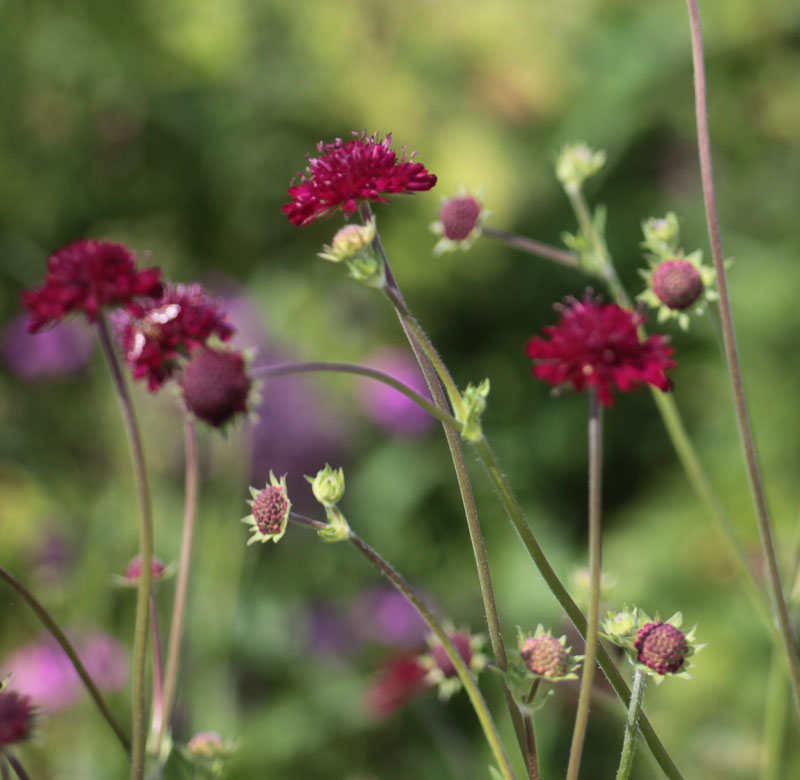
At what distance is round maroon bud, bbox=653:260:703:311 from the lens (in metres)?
0.75

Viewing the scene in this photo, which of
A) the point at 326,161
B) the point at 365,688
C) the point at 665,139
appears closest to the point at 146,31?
the point at 665,139

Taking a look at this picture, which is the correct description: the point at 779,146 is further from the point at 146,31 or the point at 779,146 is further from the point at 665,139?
the point at 146,31

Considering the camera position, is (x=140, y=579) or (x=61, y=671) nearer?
(x=140, y=579)

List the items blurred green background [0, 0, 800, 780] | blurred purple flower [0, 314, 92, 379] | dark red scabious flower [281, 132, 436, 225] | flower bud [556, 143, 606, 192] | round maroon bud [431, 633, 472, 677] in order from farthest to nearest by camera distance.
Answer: blurred purple flower [0, 314, 92, 379], blurred green background [0, 0, 800, 780], flower bud [556, 143, 606, 192], round maroon bud [431, 633, 472, 677], dark red scabious flower [281, 132, 436, 225]

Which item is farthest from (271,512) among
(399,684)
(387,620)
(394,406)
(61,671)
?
(394,406)

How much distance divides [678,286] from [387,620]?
1.48 m

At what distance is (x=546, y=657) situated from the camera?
0.60 meters

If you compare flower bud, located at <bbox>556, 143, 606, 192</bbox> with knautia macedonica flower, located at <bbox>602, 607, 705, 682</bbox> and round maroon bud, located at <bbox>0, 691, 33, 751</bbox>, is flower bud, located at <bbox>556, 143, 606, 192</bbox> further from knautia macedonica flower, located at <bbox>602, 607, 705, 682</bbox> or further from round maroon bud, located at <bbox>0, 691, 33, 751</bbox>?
round maroon bud, located at <bbox>0, 691, 33, 751</bbox>

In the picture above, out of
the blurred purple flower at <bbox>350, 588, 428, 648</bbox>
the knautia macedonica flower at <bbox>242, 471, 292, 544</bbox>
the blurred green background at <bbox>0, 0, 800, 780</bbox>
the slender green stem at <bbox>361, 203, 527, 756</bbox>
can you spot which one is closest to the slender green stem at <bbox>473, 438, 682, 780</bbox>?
the slender green stem at <bbox>361, 203, 527, 756</bbox>

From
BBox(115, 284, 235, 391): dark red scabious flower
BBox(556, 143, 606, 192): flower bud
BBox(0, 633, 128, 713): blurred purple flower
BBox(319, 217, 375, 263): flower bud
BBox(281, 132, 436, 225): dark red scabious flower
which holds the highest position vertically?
BBox(556, 143, 606, 192): flower bud

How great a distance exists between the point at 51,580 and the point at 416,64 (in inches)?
73.0

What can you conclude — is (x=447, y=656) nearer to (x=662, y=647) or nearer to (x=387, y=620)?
(x=662, y=647)

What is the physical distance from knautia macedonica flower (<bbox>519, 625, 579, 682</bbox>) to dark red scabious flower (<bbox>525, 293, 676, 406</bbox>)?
0.50 ft

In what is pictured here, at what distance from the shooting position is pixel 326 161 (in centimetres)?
67
